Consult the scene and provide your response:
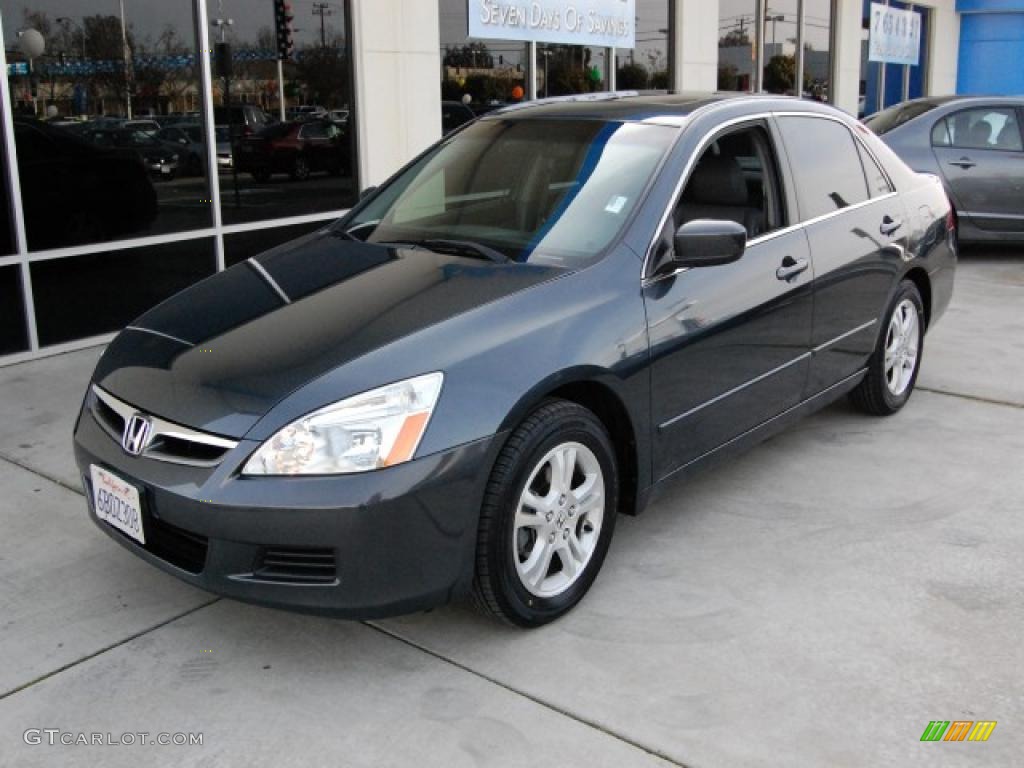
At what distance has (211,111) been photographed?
785 centimetres

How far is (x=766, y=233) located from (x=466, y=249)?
1.29 metres

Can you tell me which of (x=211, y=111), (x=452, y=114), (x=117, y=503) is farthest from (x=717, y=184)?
(x=452, y=114)

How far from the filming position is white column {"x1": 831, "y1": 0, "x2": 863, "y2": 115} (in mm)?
16172

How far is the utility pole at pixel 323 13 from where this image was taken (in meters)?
8.62

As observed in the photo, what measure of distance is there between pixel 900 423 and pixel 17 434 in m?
4.42

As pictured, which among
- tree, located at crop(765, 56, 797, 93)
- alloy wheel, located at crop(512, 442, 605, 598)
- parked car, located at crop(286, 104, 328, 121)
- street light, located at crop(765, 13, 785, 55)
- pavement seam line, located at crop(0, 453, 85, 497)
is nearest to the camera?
alloy wheel, located at crop(512, 442, 605, 598)

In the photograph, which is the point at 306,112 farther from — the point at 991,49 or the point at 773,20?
the point at 991,49

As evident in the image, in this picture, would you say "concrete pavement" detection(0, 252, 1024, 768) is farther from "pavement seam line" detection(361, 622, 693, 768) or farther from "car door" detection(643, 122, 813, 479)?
"car door" detection(643, 122, 813, 479)

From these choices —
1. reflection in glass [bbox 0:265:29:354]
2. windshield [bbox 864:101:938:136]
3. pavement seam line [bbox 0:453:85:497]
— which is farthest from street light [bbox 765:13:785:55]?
pavement seam line [bbox 0:453:85:497]

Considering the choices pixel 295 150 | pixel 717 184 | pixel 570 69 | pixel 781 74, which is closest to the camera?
pixel 717 184

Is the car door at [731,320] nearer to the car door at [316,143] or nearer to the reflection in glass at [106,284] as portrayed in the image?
the reflection in glass at [106,284]

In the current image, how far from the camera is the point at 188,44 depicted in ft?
25.2

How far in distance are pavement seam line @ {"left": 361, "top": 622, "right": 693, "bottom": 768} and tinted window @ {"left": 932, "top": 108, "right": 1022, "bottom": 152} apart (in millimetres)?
8731

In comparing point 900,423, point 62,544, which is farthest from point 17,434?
point 900,423
